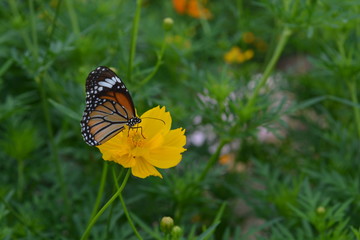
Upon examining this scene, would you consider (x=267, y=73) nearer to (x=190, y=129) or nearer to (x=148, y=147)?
(x=190, y=129)

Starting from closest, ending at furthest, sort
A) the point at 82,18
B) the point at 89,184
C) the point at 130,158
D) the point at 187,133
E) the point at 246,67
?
the point at 130,158, the point at 89,184, the point at 187,133, the point at 82,18, the point at 246,67

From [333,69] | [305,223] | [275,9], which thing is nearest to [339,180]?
[305,223]

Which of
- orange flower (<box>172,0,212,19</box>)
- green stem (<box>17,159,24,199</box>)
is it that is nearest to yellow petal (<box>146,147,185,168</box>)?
green stem (<box>17,159,24,199</box>)

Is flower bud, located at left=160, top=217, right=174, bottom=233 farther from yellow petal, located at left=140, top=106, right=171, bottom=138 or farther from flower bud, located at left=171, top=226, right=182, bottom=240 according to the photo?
yellow petal, located at left=140, top=106, right=171, bottom=138

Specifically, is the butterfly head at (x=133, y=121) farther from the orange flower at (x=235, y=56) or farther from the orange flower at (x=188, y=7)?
the orange flower at (x=188, y=7)

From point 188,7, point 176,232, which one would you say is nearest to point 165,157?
point 176,232

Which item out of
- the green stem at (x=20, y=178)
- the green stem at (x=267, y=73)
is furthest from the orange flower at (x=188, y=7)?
the green stem at (x=20, y=178)

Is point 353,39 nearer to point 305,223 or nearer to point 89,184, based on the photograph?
point 305,223
